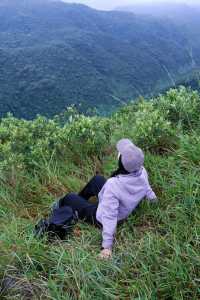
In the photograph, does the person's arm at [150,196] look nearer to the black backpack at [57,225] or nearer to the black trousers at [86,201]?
the black trousers at [86,201]

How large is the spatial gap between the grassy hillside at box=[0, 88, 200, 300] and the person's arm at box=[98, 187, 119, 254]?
85 mm

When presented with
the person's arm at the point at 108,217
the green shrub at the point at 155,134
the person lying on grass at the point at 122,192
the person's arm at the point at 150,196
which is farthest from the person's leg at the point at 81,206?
the green shrub at the point at 155,134

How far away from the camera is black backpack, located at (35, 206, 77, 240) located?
376 centimetres

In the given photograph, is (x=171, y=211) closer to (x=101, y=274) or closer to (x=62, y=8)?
(x=101, y=274)

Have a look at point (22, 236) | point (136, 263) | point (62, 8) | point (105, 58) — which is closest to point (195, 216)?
point (136, 263)

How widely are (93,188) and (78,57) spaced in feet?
277

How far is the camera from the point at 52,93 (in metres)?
63.5

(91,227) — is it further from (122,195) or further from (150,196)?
(150,196)

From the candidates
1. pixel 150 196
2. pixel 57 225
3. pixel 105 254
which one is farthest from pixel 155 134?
pixel 105 254

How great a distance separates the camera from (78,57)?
86.8 meters

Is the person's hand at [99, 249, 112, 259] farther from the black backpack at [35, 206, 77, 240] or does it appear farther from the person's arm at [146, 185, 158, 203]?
the person's arm at [146, 185, 158, 203]

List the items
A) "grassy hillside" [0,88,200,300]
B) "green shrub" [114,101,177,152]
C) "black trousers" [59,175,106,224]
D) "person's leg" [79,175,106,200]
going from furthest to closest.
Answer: "green shrub" [114,101,177,152]
"person's leg" [79,175,106,200]
"black trousers" [59,175,106,224]
"grassy hillside" [0,88,200,300]

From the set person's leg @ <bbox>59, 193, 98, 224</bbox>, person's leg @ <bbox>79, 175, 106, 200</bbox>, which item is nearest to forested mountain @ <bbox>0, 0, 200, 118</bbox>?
person's leg @ <bbox>79, 175, 106, 200</bbox>

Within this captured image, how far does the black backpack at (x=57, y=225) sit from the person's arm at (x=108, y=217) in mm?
339
